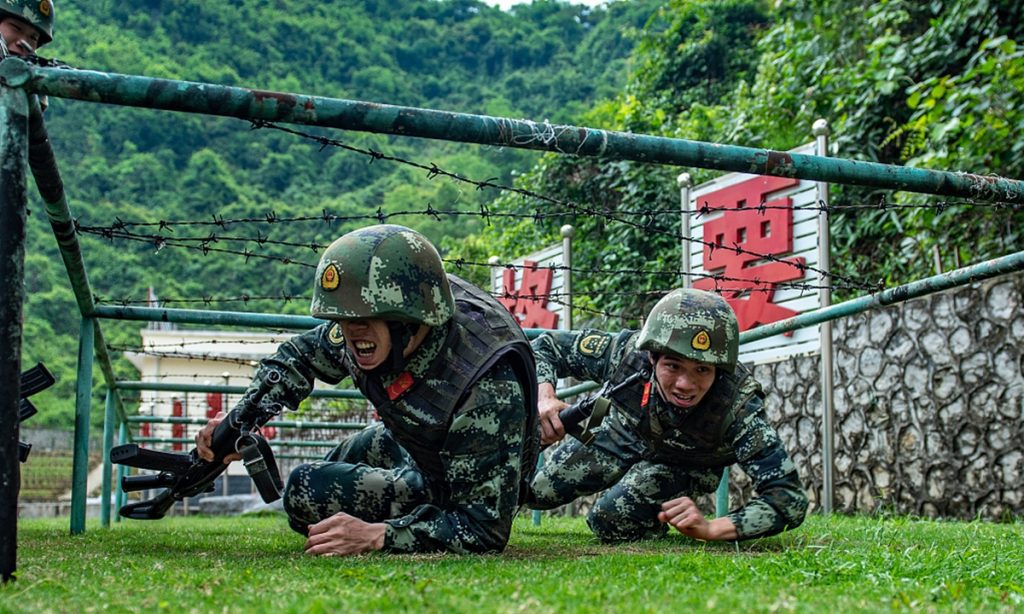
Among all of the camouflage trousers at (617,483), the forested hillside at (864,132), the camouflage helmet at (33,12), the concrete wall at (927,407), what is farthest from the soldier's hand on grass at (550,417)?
the concrete wall at (927,407)

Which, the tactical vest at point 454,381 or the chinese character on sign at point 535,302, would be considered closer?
the tactical vest at point 454,381

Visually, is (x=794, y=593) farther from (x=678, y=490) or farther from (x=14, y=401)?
(x=678, y=490)

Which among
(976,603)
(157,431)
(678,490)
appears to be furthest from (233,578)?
(157,431)

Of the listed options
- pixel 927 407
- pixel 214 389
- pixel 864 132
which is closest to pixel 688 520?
pixel 214 389

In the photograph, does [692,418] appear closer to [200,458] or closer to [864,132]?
[200,458]

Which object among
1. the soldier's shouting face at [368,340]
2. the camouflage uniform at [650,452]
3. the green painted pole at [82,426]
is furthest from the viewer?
the green painted pole at [82,426]

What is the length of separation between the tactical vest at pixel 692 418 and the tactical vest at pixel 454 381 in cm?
78

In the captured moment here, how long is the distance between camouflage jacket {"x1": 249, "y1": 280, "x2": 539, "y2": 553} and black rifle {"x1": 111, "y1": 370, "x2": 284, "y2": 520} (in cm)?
10

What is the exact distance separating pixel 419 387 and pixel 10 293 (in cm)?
143

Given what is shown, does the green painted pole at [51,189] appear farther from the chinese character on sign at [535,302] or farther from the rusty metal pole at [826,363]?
the chinese character on sign at [535,302]

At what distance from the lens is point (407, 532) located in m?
3.41

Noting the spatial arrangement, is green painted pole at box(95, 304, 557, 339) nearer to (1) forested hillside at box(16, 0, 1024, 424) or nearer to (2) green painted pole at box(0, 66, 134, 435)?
(2) green painted pole at box(0, 66, 134, 435)

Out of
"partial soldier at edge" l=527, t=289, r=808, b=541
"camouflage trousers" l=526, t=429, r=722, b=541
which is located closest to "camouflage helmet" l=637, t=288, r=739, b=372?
"partial soldier at edge" l=527, t=289, r=808, b=541

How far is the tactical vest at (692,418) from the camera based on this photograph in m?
4.33
